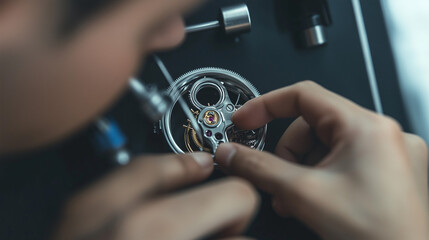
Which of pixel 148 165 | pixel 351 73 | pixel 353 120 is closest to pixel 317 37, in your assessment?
pixel 351 73

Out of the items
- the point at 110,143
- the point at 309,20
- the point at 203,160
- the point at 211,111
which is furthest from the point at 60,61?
the point at 309,20

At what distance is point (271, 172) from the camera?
45 cm

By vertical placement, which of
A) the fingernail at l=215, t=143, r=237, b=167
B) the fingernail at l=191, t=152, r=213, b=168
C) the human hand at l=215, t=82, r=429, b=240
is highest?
the fingernail at l=191, t=152, r=213, b=168

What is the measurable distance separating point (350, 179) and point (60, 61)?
0.34m

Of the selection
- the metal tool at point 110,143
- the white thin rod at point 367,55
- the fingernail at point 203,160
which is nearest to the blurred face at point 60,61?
the metal tool at point 110,143

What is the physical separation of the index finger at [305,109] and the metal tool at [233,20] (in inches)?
4.8

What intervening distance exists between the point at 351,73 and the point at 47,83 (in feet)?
1.75

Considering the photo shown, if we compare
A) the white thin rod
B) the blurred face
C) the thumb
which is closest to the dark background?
the white thin rod

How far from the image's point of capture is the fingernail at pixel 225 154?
1.66 ft

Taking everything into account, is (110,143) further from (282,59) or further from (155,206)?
(282,59)

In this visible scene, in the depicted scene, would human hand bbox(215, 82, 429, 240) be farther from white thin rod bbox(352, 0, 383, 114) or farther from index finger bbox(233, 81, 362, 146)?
white thin rod bbox(352, 0, 383, 114)

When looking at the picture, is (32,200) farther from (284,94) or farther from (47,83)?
(284,94)

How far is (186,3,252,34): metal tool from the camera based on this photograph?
610 mm

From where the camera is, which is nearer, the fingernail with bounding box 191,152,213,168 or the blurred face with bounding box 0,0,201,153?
the blurred face with bounding box 0,0,201,153
